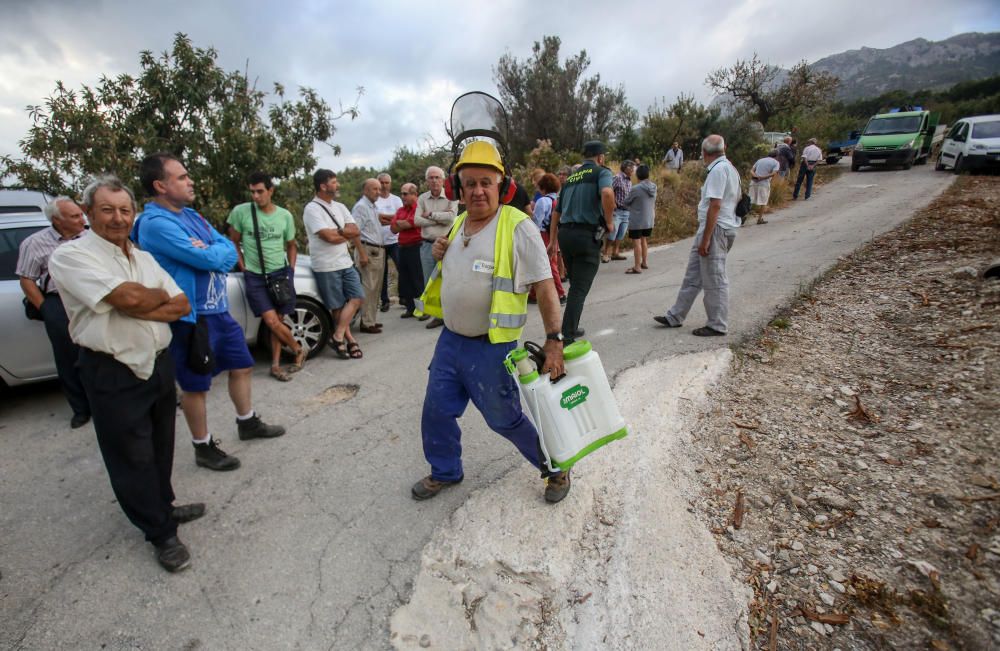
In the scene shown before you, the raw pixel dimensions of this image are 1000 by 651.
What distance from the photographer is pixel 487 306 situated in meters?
2.35

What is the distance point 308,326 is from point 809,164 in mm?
14982

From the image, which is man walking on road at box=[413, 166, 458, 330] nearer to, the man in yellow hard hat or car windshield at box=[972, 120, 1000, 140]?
the man in yellow hard hat

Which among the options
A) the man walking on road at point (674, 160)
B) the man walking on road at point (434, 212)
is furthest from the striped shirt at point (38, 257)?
the man walking on road at point (674, 160)

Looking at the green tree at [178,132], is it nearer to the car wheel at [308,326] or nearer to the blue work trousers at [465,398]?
the car wheel at [308,326]

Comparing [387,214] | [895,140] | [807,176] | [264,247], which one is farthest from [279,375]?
[895,140]

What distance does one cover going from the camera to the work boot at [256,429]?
3.48m

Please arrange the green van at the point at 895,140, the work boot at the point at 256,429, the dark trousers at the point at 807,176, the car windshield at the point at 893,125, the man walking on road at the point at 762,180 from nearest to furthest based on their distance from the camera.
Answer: the work boot at the point at 256,429, the man walking on road at the point at 762,180, the dark trousers at the point at 807,176, the green van at the point at 895,140, the car windshield at the point at 893,125

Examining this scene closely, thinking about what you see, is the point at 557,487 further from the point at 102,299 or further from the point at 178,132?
the point at 178,132

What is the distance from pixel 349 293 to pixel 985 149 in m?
18.9

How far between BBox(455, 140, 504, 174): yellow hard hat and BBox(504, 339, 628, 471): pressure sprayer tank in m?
0.89

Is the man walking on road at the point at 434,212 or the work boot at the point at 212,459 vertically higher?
the man walking on road at the point at 434,212

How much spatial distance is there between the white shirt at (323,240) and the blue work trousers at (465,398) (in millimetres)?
2867

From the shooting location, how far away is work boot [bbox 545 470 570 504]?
8.47 feet

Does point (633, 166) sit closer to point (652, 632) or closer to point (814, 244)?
point (814, 244)
